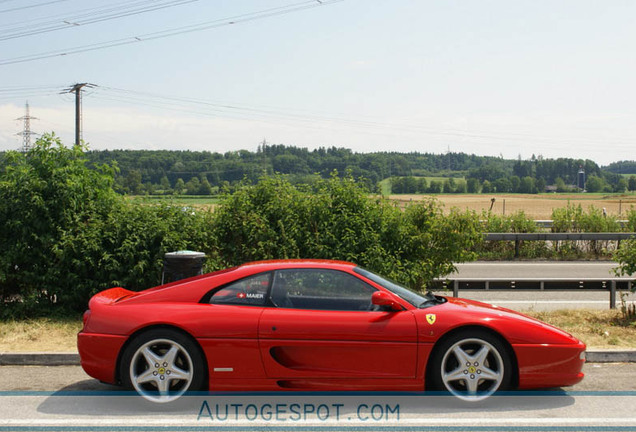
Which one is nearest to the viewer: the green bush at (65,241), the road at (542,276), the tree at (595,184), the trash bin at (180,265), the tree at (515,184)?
the trash bin at (180,265)

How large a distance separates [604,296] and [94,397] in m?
11.6

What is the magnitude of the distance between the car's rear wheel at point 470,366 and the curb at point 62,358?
2.09 metres

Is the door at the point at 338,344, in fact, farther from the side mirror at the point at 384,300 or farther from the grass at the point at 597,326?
the grass at the point at 597,326

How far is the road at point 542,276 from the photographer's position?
12422mm

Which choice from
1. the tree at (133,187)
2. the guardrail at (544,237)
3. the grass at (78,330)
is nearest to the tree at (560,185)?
the guardrail at (544,237)

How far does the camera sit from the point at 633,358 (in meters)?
6.82

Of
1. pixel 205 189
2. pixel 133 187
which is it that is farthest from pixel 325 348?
pixel 205 189

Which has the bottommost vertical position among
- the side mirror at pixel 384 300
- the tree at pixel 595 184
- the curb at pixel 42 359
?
the curb at pixel 42 359

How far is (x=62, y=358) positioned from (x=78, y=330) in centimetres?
125

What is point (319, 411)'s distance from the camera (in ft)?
16.8

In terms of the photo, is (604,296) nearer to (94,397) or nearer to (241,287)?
(241,287)

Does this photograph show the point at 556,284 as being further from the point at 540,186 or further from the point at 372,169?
the point at 540,186

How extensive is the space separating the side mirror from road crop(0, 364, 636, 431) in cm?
81

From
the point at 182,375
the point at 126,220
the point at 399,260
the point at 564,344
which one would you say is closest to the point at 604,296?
the point at 399,260
